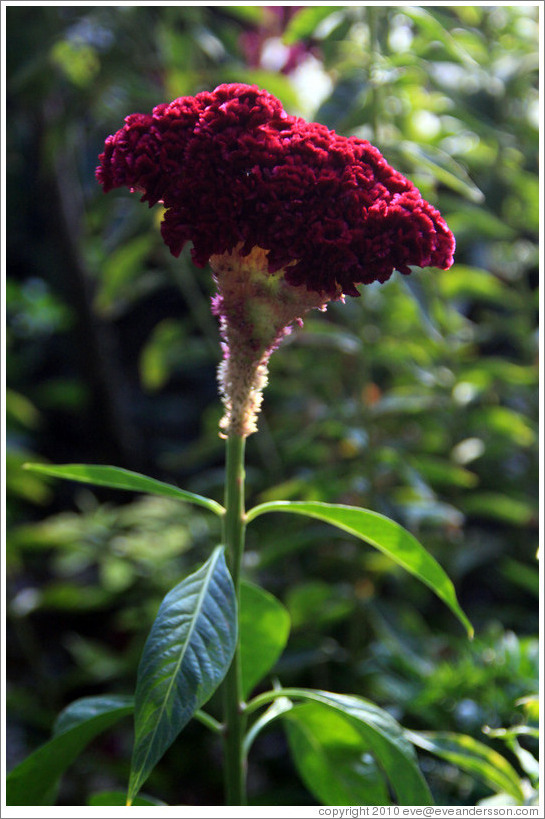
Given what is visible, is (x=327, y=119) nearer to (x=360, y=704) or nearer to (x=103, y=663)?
(x=360, y=704)

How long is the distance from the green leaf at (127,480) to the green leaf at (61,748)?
227 millimetres

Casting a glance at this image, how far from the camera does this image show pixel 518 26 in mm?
1665

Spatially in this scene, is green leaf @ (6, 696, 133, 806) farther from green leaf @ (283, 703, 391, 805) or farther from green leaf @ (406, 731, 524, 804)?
green leaf @ (406, 731, 524, 804)

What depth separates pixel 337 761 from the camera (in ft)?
2.79

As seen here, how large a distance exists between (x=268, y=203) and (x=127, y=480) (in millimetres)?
301

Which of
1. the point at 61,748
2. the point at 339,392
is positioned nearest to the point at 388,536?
the point at 61,748

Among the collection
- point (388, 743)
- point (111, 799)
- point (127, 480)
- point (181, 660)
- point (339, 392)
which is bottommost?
point (111, 799)

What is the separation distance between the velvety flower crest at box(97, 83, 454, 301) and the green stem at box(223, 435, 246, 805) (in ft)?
0.58

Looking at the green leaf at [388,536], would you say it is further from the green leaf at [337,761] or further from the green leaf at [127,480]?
the green leaf at [337,761]

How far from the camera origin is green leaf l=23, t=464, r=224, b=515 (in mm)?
708

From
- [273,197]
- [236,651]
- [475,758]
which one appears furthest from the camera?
[475,758]

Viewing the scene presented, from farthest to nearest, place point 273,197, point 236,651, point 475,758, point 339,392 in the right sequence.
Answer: point 339,392 < point 475,758 < point 236,651 < point 273,197

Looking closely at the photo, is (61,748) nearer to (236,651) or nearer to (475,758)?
(236,651)

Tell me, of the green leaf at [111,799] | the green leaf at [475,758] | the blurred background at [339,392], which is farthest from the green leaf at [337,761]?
the blurred background at [339,392]
